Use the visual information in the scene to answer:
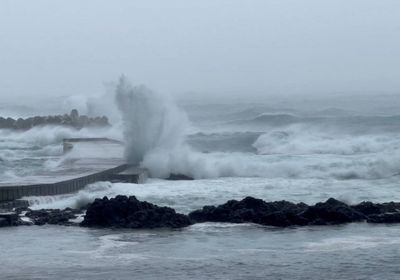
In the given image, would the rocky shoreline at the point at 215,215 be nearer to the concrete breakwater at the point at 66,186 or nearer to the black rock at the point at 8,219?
the black rock at the point at 8,219

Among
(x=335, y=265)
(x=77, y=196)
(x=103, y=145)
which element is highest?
(x=103, y=145)

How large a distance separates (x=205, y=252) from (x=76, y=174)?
1300 cm

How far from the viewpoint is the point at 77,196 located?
92.7 feet

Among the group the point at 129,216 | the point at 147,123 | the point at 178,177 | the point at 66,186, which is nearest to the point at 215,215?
the point at 129,216

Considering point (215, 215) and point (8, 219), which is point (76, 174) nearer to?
point (8, 219)

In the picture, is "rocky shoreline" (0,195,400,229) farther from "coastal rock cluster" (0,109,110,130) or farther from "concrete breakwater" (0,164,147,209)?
"coastal rock cluster" (0,109,110,130)

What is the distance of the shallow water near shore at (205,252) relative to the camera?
18844mm

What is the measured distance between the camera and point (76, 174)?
33.0m

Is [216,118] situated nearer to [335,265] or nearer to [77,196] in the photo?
[77,196]

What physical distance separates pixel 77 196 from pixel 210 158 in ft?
33.3

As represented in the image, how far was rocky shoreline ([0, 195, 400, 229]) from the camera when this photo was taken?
23750 mm

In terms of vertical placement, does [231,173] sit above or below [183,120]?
below

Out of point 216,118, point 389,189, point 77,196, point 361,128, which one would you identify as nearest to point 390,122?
point 361,128

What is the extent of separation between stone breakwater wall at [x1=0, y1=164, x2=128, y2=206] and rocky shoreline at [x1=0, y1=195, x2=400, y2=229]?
263 centimetres
